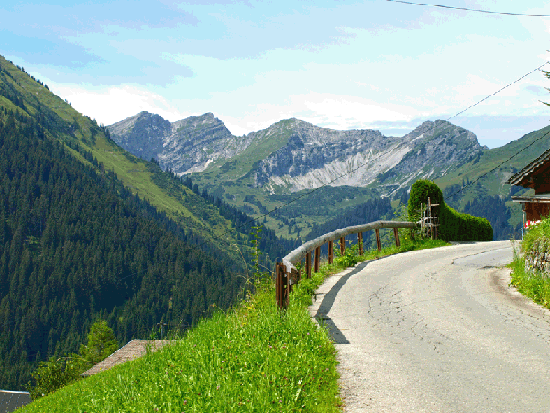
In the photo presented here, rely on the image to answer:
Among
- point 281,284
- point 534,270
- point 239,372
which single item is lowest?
Result: point 239,372

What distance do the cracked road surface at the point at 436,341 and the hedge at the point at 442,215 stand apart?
1048 cm

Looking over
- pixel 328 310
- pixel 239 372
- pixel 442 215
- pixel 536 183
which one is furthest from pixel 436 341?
pixel 536 183

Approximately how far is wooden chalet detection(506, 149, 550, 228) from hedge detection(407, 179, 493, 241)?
9.64ft

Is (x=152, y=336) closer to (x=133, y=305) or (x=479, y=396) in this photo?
(x=479, y=396)

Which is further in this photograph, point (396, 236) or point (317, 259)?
point (396, 236)

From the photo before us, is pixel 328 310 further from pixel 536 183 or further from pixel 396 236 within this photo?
pixel 536 183

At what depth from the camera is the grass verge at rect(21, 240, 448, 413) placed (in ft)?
16.3

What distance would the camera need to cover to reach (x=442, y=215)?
24500 mm

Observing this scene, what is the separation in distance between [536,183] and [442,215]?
5692mm

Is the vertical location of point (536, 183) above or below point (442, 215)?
above

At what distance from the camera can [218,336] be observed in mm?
7258

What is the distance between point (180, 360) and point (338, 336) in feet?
8.29

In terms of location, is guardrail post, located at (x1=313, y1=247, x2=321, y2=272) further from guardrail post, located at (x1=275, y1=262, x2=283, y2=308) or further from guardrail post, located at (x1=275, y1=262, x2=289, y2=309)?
guardrail post, located at (x1=275, y1=262, x2=283, y2=308)

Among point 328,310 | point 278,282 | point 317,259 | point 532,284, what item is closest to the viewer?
point 278,282
